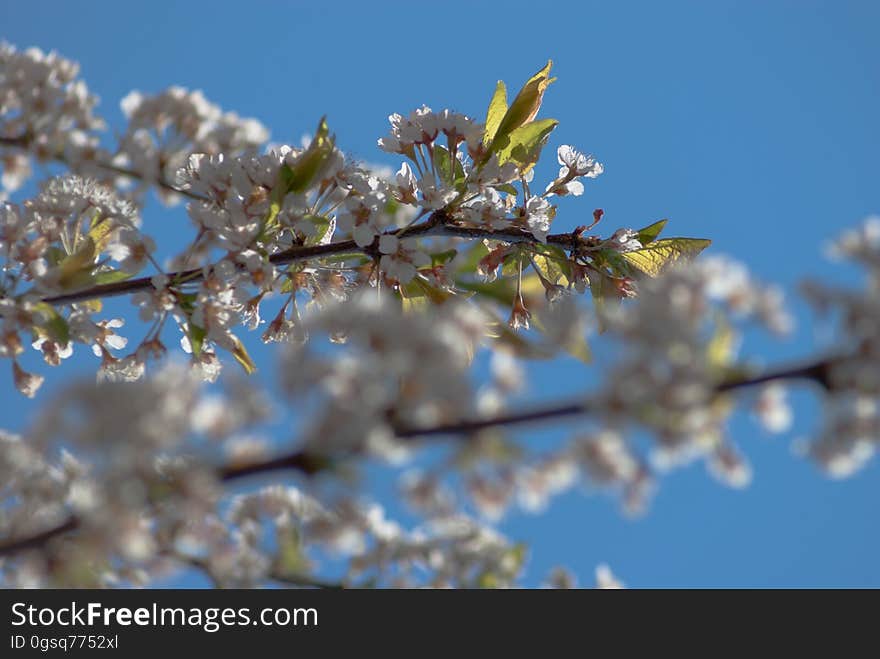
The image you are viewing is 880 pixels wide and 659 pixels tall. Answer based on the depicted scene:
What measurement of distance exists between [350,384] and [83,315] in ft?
3.90

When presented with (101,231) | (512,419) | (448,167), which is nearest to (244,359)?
(101,231)

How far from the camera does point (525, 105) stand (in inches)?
76.4

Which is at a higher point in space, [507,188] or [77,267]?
[507,188]

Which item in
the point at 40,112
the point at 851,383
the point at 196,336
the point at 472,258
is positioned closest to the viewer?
the point at 851,383

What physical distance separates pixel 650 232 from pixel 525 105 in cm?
41

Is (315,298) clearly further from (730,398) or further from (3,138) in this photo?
(3,138)

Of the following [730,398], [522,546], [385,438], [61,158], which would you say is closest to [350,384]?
[385,438]

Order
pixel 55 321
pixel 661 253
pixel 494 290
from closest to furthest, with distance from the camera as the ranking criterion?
pixel 55 321, pixel 494 290, pixel 661 253

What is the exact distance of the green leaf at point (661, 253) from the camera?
6.31ft

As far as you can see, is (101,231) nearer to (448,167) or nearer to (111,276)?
(111,276)

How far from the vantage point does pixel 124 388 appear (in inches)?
29.3

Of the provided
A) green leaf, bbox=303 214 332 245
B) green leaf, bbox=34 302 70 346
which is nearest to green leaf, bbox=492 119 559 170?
green leaf, bbox=303 214 332 245

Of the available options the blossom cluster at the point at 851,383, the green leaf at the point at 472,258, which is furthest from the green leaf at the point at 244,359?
the blossom cluster at the point at 851,383

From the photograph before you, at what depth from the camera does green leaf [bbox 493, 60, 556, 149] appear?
6.36 ft
